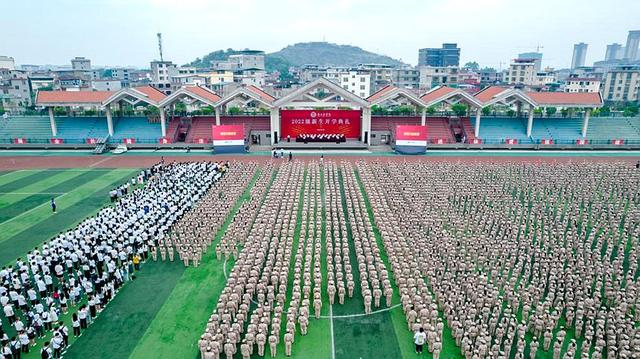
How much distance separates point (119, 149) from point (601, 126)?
165 ft

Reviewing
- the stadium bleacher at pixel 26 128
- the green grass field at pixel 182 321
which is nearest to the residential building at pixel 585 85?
the green grass field at pixel 182 321

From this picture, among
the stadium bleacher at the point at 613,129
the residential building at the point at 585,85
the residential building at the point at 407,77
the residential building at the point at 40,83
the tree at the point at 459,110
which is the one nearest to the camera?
the stadium bleacher at the point at 613,129

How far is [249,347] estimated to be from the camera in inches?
456

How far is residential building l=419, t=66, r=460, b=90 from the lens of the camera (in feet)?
381

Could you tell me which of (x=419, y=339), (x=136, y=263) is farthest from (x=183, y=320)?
(x=419, y=339)

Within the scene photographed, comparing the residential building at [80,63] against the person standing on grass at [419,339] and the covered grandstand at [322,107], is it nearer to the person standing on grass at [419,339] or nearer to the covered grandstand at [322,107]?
the covered grandstand at [322,107]

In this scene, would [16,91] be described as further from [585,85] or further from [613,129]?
[585,85]

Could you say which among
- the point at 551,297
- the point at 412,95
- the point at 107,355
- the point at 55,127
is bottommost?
the point at 107,355

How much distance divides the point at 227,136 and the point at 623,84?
302ft

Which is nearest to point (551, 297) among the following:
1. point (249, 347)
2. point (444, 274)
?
point (444, 274)

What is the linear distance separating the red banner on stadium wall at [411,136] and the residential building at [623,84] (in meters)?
76.5

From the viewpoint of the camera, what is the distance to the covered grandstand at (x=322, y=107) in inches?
1650

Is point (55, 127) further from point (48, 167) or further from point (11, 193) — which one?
point (11, 193)

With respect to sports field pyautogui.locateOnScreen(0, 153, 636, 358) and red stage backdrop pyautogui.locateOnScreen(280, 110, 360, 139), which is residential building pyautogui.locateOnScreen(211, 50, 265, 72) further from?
sports field pyautogui.locateOnScreen(0, 153, 636, 358)
